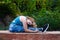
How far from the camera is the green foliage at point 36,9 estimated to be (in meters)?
10.7

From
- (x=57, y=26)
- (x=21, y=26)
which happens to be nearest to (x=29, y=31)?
(x=21, y=26)

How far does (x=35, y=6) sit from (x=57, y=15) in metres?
1.73

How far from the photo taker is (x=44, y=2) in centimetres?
1227

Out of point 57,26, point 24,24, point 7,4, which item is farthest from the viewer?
point 7,4

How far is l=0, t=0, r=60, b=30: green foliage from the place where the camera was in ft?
35.0

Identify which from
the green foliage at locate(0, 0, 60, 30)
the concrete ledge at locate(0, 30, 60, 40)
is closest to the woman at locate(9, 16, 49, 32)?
the concrete ledge at locate(0, 30, 60, 40)

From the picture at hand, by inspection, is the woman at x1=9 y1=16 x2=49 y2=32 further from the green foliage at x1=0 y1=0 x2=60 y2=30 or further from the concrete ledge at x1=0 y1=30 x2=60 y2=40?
the green foliage at x1=0 y1=0 x2=60 y2=30

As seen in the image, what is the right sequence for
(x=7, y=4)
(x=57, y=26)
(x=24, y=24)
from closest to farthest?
1. (x=24, y=24)
2. (x=57, y=26)
3. (x=7, y=4)

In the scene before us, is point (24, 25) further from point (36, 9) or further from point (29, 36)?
point (36, 9)

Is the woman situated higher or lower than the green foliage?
lower

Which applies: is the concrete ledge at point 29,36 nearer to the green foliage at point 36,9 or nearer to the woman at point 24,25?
the woman at point 24,25

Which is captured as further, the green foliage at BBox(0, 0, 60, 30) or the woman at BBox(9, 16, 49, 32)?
the green foliage at BBox(0, 0, 60, 30)

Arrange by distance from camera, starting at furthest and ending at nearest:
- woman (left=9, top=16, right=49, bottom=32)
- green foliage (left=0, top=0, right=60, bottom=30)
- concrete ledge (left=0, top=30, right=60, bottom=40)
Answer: green foliage (left=0, top=0, right=60, bottom=30)
concrete ledge (left=0, top=30, right=60, bottom=40)
woman (left=9, top=16, right=49, bottom=32)

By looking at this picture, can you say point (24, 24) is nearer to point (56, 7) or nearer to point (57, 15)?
point (57, 15)
